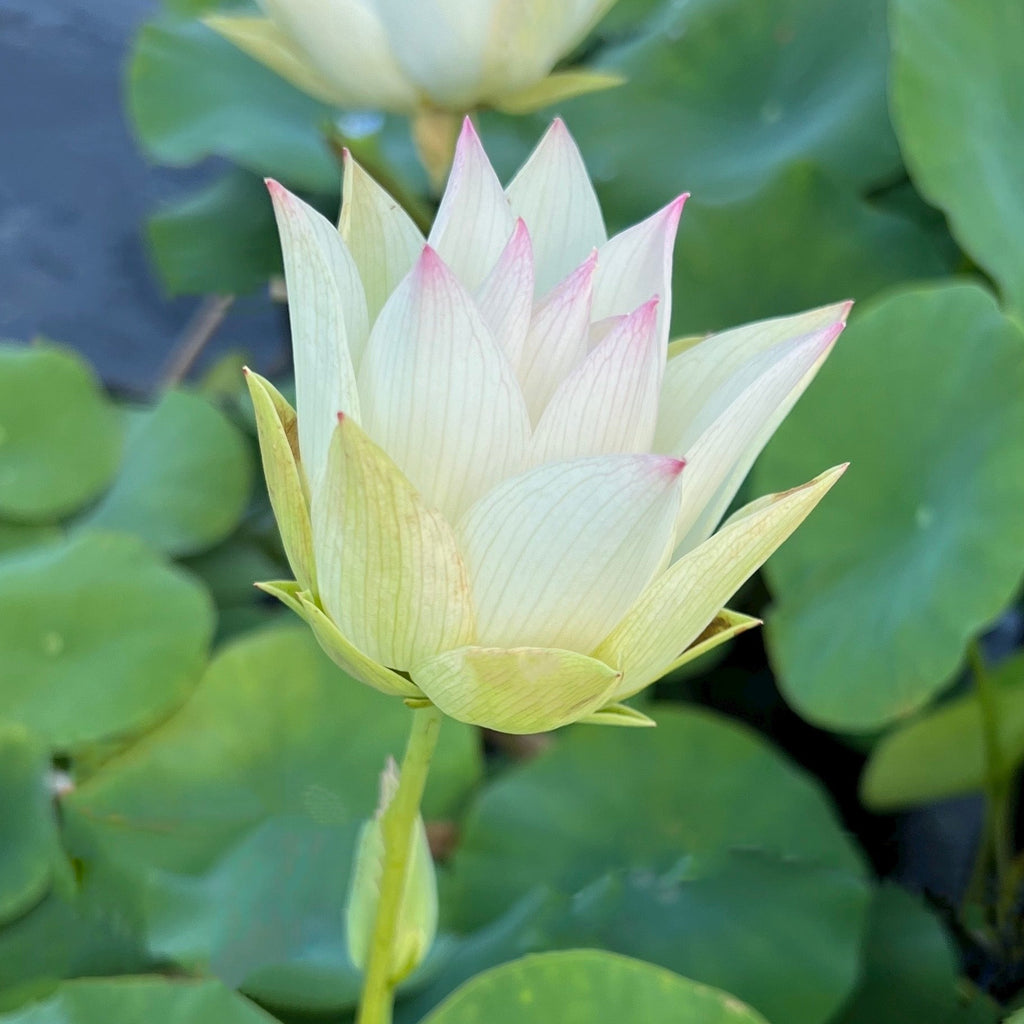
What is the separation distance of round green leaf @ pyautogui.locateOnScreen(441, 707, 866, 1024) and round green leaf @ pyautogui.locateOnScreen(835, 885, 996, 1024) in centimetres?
5

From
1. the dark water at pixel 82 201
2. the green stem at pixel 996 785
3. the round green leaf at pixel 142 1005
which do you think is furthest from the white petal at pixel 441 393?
the dark water at pixel 82 201

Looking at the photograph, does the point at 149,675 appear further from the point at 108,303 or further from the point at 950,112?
the point at 108,303

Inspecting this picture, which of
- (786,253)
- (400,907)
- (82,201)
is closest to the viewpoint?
(400,907)

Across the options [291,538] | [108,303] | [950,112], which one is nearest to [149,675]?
[291,538]

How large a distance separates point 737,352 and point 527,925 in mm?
338

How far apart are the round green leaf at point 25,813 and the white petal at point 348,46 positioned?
0.39 metres

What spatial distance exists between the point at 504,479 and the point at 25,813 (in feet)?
1.45

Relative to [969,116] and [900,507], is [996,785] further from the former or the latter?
[969,116]

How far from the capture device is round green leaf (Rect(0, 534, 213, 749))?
610 mm

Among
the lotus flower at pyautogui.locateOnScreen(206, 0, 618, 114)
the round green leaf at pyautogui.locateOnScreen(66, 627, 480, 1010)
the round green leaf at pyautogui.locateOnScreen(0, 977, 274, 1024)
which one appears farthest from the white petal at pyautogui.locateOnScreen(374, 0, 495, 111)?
the round green leaf at pyautogui.locateOnScreen(0, 977, 274, 1024)

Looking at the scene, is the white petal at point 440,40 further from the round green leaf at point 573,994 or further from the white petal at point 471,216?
the round green leaf at point 573,994

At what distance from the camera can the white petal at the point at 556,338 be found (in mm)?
280

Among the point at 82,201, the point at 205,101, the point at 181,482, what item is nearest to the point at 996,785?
the point at 181,482

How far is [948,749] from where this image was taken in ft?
2.26
